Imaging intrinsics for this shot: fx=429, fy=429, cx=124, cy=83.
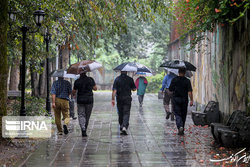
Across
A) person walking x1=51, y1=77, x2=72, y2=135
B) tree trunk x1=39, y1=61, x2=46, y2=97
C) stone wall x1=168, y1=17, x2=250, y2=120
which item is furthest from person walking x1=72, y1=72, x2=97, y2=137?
tree trunk x1=39, y1=61, x2=46, y2=97

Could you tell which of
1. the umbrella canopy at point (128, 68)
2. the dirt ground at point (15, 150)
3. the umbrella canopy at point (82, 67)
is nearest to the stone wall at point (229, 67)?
the umbrella canopy at point (128, 68)

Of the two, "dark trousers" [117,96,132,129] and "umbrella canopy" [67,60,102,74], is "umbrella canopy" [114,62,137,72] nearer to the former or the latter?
"umbrella canopy" [67,60,102,74]

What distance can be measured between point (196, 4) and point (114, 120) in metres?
5.89

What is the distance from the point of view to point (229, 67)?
40.4ft

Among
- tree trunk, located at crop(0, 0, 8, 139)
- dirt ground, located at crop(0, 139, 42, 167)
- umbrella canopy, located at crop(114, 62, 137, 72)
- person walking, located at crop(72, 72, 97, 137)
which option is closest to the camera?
dirt ground, located at crop(0, 139, 42, 167)

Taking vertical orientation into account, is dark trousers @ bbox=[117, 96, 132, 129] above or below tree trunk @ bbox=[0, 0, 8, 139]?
below

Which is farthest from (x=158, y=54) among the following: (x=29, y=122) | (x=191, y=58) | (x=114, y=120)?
(x=29, y=122)

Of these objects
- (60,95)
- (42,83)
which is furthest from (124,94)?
(42,83)

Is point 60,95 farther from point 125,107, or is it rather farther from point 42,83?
point 42,83

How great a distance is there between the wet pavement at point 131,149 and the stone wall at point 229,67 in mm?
1175

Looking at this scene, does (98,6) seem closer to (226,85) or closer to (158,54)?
(226,85)

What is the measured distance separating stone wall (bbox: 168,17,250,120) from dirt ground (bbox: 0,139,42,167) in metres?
5.19

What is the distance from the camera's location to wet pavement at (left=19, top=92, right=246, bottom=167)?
7852 mm

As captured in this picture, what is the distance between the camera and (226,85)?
12.6m
